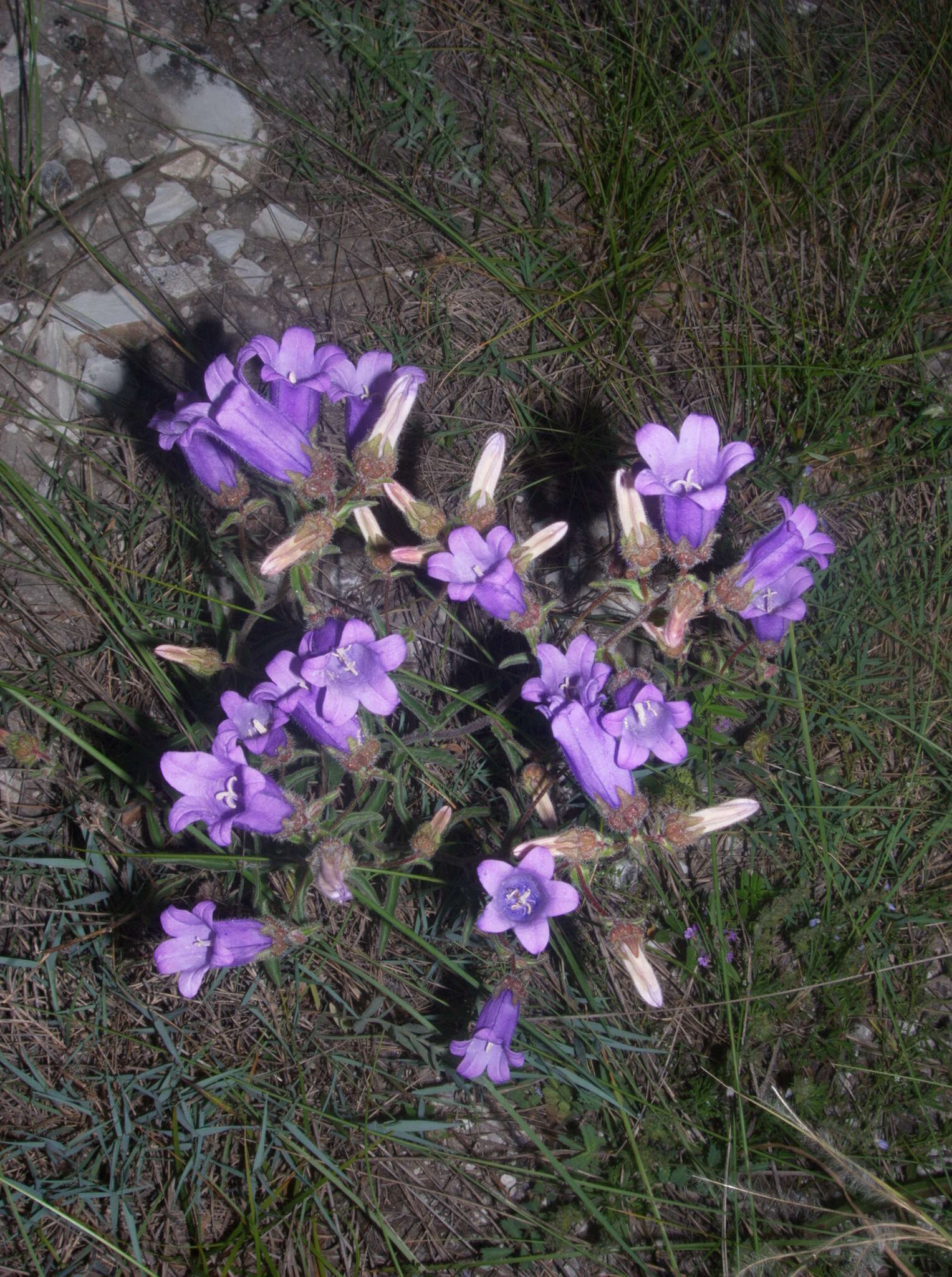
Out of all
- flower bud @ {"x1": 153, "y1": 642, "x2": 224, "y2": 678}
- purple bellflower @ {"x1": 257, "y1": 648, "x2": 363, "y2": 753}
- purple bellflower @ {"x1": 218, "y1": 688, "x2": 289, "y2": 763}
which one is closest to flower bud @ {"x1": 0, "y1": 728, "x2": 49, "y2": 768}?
flower bud @ {"x1": 153, "y1": 642, "x2": 224, "y2": 678}

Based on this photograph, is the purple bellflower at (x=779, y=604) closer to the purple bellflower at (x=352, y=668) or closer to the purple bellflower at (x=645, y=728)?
the purple bellflower at (x=645, y=728)

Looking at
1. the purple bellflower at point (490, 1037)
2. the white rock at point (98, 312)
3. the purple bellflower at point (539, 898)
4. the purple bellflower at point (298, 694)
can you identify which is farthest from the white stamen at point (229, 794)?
the white rock at point (98, 312)

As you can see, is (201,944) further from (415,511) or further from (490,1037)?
(415,511)

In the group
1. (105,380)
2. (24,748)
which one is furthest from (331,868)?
(105,380)

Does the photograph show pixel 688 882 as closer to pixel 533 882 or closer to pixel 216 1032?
pixel 533 882

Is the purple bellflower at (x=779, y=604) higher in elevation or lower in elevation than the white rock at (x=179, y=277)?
lower
